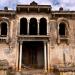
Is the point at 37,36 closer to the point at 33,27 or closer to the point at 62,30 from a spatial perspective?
the point at 33,27

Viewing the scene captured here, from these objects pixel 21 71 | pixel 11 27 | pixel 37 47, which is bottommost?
pixel 21 71

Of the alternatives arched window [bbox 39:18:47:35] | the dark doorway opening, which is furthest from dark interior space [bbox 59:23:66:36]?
the dark doorway opening

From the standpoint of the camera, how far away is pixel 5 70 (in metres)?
26.4

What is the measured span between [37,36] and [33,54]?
2883 mm

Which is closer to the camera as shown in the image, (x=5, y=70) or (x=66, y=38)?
(x=5, y=70)

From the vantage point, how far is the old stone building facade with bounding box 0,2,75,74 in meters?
32.3

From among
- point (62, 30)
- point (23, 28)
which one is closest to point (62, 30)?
point (62, 30)

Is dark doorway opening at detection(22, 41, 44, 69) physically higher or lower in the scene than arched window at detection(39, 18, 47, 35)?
lower

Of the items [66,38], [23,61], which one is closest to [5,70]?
[23,61]

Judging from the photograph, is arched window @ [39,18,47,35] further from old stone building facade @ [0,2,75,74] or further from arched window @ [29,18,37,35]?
arched window @ [29,18,37,35]

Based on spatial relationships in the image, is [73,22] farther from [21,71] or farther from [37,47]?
[21,71]

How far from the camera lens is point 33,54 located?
1337 inches

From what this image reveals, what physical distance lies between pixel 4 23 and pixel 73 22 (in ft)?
26.5

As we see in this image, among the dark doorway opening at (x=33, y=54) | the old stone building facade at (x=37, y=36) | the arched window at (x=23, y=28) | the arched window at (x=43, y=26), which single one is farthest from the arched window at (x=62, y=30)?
the arched window at (x=23, y=28)
